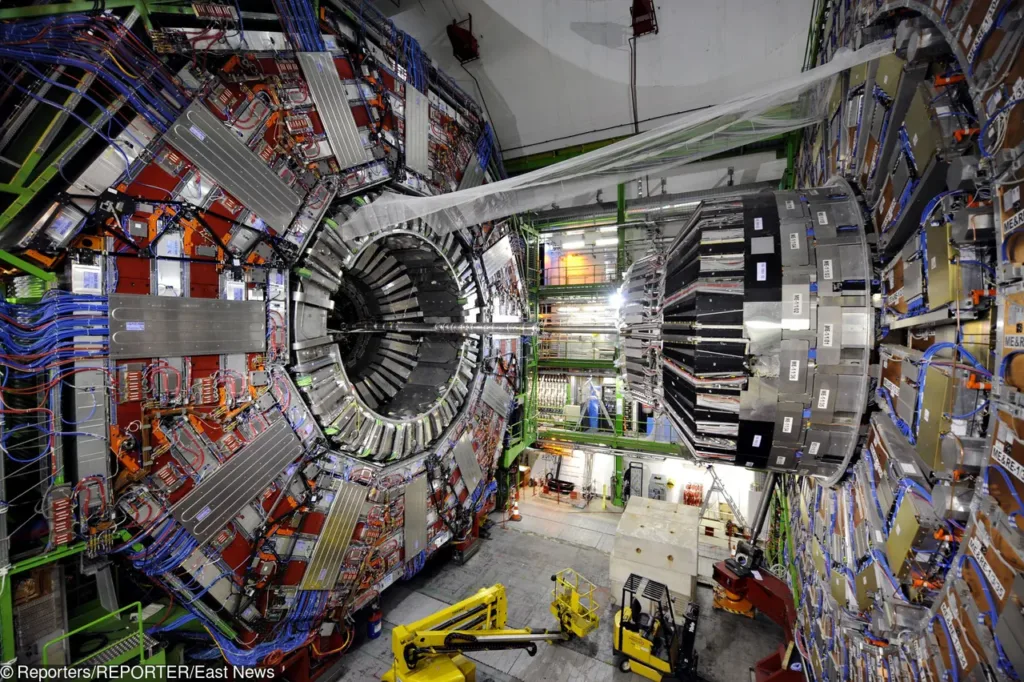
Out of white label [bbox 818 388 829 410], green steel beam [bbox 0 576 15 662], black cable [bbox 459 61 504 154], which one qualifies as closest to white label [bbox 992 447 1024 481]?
white label [bbox 818 388 829 410]

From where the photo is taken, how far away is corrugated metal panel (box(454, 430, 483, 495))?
6.15 meters

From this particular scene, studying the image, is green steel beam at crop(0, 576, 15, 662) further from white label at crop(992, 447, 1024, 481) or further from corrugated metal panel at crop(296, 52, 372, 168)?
white label at crop(992, 447, 1024, 481)

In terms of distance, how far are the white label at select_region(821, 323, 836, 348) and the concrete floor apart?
16.9 feet

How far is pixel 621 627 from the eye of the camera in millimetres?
5457

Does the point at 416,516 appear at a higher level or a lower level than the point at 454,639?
higher

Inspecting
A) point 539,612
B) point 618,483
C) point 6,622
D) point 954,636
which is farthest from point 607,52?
point 618,483

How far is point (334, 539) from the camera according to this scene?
14.8 ft

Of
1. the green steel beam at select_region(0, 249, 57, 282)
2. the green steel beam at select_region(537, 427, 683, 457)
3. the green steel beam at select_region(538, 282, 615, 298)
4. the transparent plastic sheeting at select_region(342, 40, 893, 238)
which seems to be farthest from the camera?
the green steel beam at select_region(538, 282, 615, 298)

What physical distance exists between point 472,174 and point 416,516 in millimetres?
4871

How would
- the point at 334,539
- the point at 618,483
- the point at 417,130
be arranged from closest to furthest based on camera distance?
the point at 334,539 → the point at 417,130 → the point at 618,483

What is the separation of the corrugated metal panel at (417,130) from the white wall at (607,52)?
1527 millimetres

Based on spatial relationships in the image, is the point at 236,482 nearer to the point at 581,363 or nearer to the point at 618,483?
the point at 581,363

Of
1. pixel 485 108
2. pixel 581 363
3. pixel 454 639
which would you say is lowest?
pixel 454 639

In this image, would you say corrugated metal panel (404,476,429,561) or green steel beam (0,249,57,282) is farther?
corrugated metal panel (404,476,429,561)
